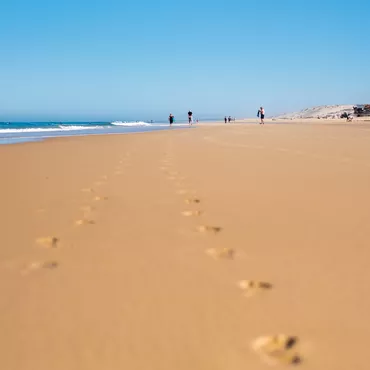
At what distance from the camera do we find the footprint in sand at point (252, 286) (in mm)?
1749

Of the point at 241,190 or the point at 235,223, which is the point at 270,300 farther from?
the point at 241,190

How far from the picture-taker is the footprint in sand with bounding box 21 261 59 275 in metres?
2.00

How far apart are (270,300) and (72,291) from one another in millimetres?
946

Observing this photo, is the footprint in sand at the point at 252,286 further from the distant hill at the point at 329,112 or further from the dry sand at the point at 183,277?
the distant hill at the point at 329,112

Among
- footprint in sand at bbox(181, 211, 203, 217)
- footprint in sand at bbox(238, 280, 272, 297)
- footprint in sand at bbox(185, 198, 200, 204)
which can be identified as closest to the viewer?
footprint in sand at bbox(238, 280, 272, 297)

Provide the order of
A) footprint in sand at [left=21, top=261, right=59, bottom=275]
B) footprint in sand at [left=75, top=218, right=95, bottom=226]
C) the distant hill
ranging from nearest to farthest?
footprint in sand at [left=21, top=261, right=59, bottom=275]
footprint in sand at [left=75, top=218, right=95, bottom=226]
the distant hill

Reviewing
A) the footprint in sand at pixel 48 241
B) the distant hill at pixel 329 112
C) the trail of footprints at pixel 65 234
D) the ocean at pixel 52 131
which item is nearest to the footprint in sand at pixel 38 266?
the trail of footprints at pixel 65 234

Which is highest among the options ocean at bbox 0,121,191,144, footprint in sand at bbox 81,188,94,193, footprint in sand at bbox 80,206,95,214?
footprint in sand at bbox 81,188,94,193

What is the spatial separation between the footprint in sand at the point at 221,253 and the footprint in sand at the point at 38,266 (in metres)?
0.91

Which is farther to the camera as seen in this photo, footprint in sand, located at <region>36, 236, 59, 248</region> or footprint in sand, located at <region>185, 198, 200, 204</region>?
footprint in sand, located at <region>185, 198, 200, 204</region>

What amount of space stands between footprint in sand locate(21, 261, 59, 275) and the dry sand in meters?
0.01

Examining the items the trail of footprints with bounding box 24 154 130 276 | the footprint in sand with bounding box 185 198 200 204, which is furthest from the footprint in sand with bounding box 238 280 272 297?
the footprint in sand with bounding box 185 198 200 204

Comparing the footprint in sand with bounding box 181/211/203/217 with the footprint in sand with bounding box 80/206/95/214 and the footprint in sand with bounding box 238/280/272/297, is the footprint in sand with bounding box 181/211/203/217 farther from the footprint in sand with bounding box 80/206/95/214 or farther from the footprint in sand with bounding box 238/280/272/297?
the footprint in sand with bounding box 238/280/272/297

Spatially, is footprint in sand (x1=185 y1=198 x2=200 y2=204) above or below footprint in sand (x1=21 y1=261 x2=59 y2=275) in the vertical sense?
above
